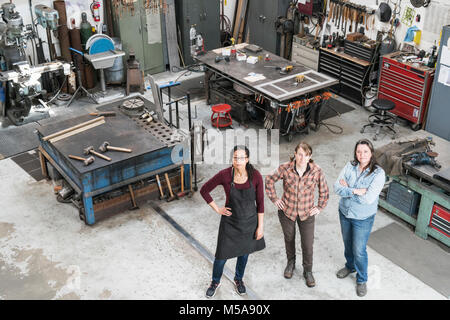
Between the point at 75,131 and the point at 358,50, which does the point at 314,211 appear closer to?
the point at 75,131

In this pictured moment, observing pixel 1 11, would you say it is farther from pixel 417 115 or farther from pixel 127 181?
pixel 417 115

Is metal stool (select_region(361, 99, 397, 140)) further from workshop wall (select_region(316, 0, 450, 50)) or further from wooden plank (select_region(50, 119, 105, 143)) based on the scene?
wooden plank (select_region(50, 119, 105, 143))

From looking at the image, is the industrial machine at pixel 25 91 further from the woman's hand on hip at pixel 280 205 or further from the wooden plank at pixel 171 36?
the woman's hand on hip at pixel 280 205

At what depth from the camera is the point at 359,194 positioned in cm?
376

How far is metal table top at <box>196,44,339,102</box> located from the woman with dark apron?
2.72 meters

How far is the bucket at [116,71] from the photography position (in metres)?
7.93

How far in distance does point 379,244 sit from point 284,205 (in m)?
1.37

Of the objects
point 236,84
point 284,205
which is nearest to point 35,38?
point 236,84

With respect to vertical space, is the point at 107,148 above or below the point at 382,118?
above

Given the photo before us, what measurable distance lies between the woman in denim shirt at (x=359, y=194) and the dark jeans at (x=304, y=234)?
0.86ft

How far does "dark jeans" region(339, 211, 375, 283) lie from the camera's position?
3.90m

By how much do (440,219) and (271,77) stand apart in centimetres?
293

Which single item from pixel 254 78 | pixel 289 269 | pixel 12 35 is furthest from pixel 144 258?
pixel 12 35

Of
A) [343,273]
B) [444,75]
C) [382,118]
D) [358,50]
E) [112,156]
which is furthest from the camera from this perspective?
[358,50]
